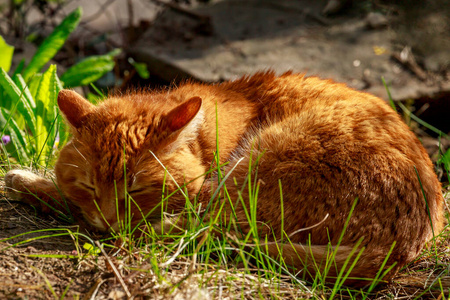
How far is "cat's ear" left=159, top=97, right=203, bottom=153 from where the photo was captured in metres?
2.49

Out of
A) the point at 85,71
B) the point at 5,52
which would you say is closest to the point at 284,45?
the point at 85,71

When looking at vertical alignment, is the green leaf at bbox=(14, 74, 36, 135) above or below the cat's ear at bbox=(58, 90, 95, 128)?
below

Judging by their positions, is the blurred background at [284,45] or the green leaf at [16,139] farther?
the blurred background at [284,45]

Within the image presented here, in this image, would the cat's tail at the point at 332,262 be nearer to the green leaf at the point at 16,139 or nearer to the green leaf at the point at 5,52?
the green leaf at the point at 16,139

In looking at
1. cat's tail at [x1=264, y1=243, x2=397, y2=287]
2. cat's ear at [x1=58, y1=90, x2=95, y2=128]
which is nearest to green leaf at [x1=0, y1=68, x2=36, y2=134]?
cat's ear at [x1=58, y1=90, x2=95, y2=128]

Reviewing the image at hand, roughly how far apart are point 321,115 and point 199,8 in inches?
172

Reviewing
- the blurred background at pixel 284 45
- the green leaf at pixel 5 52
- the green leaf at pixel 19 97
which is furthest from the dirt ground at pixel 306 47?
the green leaf at pixel 5 52

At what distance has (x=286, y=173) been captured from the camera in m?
2.70

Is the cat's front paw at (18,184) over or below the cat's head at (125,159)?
below

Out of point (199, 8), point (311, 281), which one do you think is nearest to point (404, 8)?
point (199, 8)

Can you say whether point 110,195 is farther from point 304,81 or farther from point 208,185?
point 304,81

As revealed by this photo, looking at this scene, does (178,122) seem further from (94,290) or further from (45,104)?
(45,104)

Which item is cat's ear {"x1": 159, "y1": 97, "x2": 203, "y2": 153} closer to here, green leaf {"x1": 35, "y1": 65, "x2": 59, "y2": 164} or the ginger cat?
the ginger cat

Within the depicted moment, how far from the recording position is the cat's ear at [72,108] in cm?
266
